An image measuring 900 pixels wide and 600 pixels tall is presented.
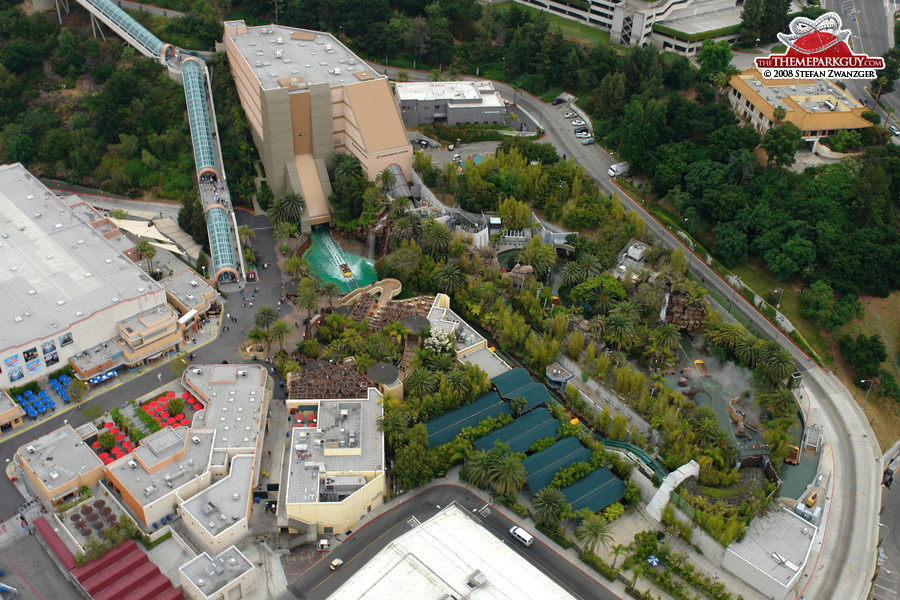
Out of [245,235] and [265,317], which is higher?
[265,317]

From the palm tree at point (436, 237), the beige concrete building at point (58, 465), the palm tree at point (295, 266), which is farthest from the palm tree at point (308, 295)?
the beige concrete building at point (58, 465)

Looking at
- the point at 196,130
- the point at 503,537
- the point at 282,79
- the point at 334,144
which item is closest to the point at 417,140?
the point at 334,144

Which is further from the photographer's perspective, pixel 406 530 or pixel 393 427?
pixel 393 427

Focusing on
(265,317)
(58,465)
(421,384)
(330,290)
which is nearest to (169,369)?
(265,317)

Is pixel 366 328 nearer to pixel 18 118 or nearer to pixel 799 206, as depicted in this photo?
pixel 799 206

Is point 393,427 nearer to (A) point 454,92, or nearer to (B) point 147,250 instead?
(B) point 147,250

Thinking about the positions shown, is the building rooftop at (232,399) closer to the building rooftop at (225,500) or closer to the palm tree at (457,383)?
the building rooftop at (225,500)
